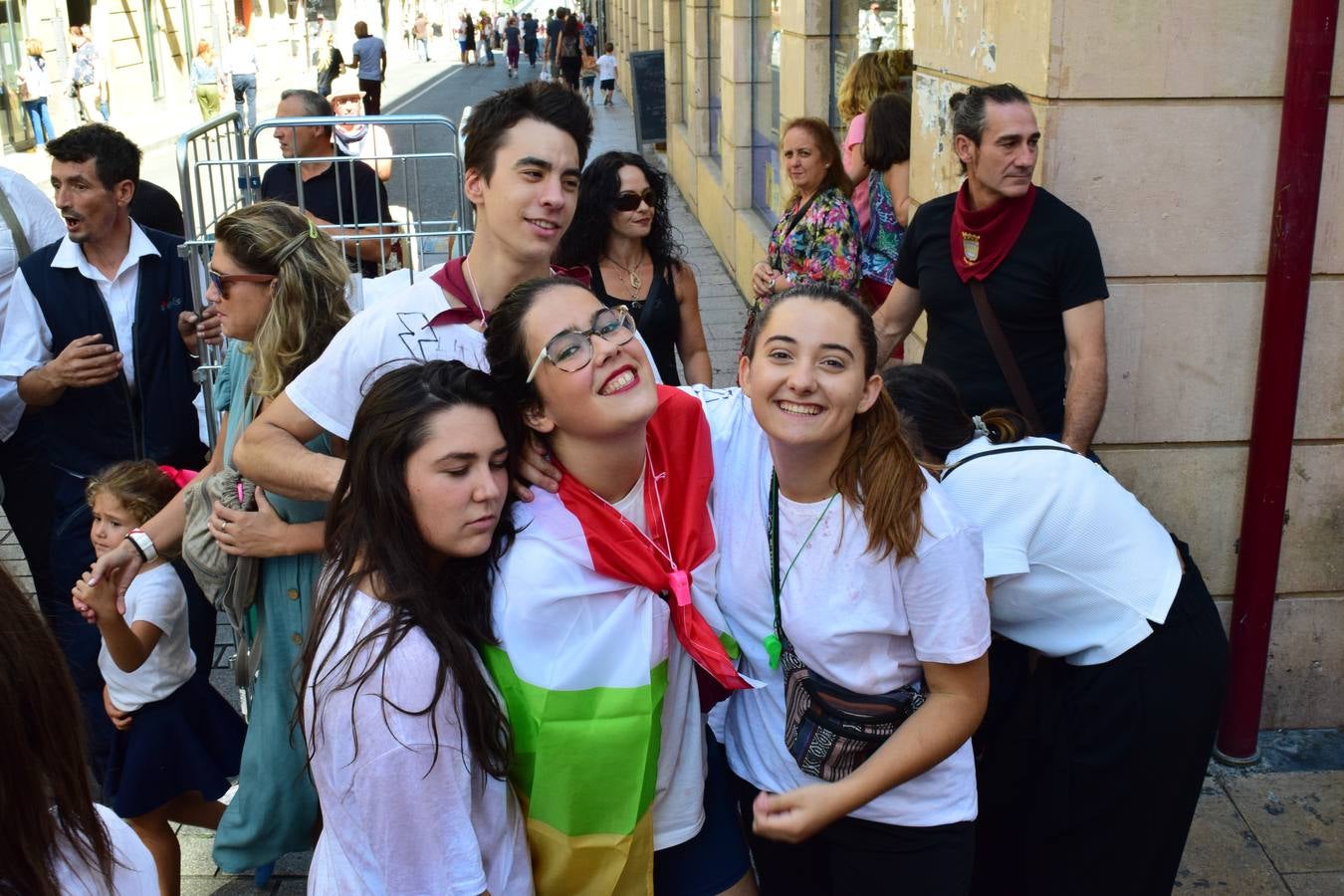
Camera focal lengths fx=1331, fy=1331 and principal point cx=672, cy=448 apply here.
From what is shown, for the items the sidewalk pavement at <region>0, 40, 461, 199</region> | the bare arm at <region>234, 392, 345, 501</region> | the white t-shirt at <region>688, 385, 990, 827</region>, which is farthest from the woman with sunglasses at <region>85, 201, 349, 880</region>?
the sidewalk pavement at <region>0, 40, 461, 199</region>

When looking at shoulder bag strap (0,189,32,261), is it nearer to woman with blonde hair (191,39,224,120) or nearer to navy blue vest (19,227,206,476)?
navy blue vest (19,227,206,476)

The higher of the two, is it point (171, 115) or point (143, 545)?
point (143, 545)

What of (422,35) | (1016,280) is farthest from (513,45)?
(1016,280)

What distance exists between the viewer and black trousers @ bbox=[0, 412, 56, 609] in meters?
4.83

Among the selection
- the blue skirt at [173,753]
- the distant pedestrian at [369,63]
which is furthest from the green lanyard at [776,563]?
the distant pedestrian at [369,63]

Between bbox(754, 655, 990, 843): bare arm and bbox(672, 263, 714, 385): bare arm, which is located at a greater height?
bbox(672, 263, 714, 385): bare arm

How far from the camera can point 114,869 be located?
154 cm

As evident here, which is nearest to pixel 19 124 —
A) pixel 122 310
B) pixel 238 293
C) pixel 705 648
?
pixel 122 310

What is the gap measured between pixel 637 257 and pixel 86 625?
231 centimetres

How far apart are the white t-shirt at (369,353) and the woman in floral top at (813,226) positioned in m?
2.64

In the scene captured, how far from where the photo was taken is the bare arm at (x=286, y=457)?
8.97 ft

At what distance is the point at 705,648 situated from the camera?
2320 millimetres

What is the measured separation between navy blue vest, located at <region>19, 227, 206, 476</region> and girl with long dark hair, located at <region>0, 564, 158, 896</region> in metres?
3.28

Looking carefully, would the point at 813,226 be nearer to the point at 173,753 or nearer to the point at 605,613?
the point at 173,753
